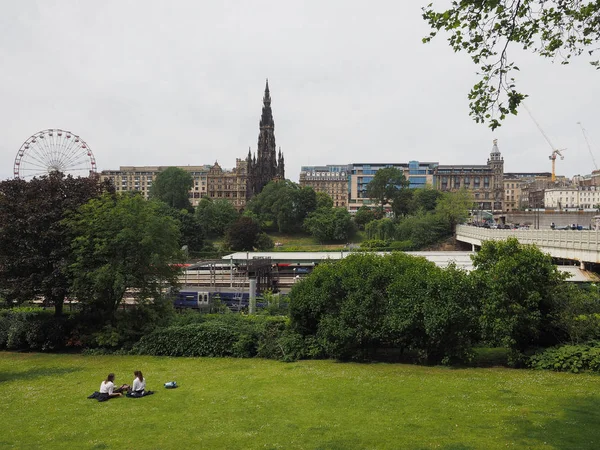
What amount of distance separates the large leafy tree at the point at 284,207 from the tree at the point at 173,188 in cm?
2028

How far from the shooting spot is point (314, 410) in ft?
46.1

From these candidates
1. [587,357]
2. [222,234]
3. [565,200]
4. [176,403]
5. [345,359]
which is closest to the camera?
[176,403]

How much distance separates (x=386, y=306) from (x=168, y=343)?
10275 mm

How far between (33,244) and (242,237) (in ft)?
177

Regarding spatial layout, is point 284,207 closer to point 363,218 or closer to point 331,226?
point 331,226

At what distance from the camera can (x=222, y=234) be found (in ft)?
311

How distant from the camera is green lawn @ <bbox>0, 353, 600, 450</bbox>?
11.7 metres

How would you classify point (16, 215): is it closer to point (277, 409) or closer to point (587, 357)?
point (277, 409)

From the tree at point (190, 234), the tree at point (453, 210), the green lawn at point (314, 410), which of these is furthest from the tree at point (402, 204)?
the green lawn at point (314, 410)

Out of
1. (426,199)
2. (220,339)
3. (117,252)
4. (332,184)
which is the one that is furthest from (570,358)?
(332,184)

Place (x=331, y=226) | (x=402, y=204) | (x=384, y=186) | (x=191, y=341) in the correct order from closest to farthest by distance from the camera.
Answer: (x=191, y=341) < (x=331, y=226) < (x=402, y=204) < (x=384, y=186)

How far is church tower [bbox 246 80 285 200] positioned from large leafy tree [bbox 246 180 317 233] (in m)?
30.4

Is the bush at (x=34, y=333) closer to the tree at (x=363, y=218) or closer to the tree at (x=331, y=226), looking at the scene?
the tree at (x=331, y=226)

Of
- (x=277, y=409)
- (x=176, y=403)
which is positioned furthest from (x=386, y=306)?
(x=176, y=403)
